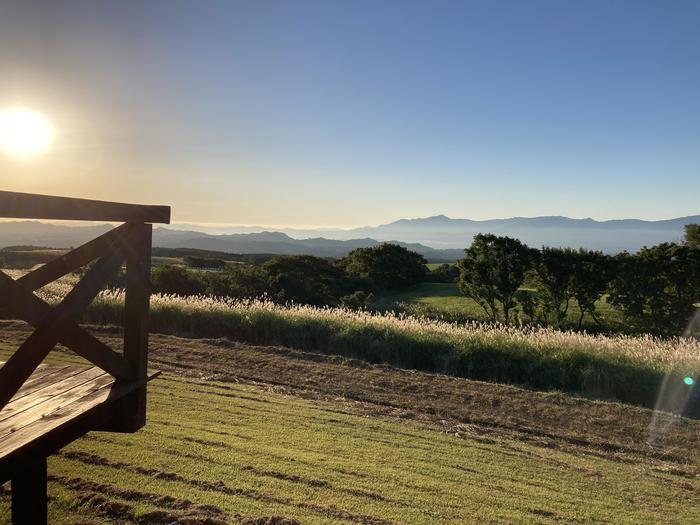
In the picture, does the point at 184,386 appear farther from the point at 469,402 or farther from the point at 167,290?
the point at 167,290

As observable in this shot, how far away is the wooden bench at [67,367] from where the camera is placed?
7.75 ft

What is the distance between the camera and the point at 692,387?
9.84 metres

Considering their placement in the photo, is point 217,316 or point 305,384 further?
point 217,316

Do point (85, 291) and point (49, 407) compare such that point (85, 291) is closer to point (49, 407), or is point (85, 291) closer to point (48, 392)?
point (49, 407)

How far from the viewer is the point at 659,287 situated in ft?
75.3

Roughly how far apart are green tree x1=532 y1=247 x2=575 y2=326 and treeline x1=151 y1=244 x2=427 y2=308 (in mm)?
9437

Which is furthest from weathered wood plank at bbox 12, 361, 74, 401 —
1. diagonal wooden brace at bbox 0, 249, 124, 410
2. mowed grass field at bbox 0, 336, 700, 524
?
mowed grass field at bbox 0, 336, 700, 524

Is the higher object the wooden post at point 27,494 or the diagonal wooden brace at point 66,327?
the diagonal wooden brace at point 66,327

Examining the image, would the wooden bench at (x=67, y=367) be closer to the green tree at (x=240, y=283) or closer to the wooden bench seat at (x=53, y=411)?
the wooden bench seat at (x=53, y=411)

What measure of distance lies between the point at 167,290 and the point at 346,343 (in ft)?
55.5

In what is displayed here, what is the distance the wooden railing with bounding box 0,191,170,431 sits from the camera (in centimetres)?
234

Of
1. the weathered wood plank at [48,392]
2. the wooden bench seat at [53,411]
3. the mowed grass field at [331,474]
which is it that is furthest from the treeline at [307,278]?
the wooden bench seat at [53,411]

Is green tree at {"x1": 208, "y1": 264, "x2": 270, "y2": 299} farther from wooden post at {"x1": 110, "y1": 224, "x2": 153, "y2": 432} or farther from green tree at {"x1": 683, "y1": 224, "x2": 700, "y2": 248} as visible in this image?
green tree at {"x1": 683, "y1": 224, "x2": 700, "y2": 248}

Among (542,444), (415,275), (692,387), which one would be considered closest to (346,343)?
(542,444)
